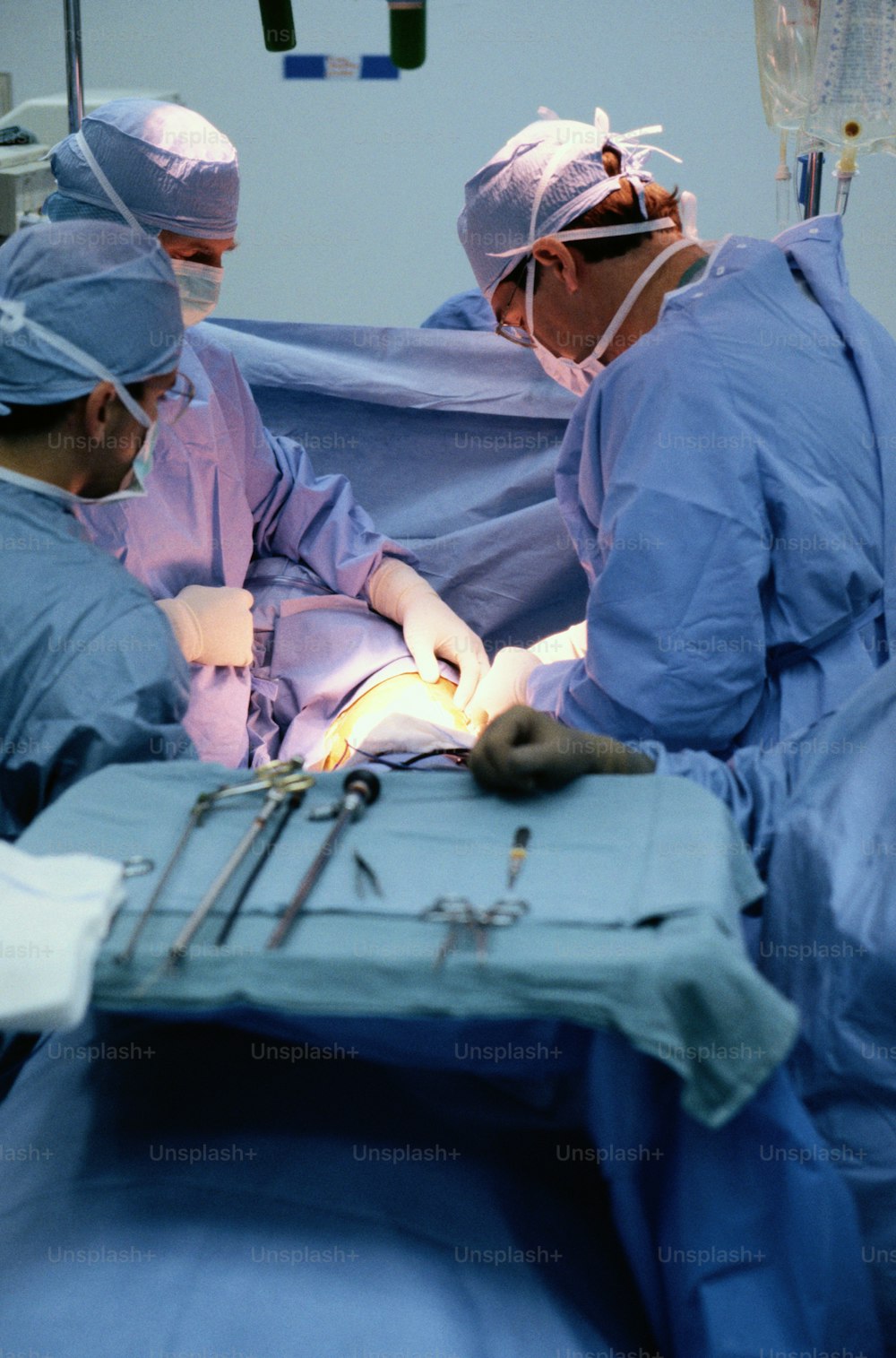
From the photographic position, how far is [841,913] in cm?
129

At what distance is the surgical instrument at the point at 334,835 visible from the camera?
105 cm

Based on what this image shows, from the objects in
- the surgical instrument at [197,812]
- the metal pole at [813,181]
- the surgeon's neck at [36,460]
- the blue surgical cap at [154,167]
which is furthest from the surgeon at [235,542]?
the metal pole at [813,181]

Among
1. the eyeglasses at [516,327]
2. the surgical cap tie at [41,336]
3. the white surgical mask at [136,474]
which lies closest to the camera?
the surgical cap tie at [41,336]

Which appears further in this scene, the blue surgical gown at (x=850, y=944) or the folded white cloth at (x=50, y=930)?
the blue surgical gown at (x=850, y=944)

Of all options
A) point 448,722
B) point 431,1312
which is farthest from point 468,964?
point 448,722

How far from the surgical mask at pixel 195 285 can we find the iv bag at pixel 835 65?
3.62 ft

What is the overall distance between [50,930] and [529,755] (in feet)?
1.55

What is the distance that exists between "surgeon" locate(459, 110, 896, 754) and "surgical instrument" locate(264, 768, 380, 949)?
1.91 feet

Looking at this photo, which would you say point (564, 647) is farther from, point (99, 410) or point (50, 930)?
point (50, 930)

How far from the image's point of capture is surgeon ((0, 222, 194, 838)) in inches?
59.3

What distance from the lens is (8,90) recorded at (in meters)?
4.71

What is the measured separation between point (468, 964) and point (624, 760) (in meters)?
0.50

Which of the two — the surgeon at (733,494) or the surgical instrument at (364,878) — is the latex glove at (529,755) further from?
the surgeon at (733,494)

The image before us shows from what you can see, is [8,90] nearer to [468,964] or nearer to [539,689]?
[539,689]
